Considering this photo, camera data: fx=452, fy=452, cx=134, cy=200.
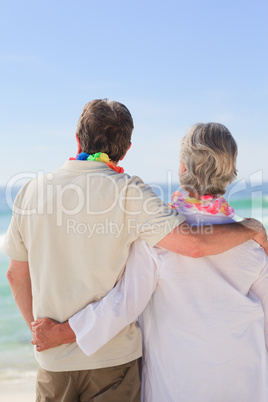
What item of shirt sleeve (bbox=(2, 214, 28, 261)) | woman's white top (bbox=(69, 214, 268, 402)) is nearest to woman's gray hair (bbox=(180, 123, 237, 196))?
woman's white top (bbox=(69, 214, 268, 402))

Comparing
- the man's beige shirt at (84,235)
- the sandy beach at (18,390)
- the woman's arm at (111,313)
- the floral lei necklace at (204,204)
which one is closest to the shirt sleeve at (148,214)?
the man's beige shirt at (84,235)

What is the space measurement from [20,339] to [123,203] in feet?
14.7

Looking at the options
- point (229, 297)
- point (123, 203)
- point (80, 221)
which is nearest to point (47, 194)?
point (80, 221)

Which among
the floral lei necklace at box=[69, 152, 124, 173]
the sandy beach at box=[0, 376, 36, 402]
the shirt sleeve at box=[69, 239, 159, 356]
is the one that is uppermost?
the floral lei necklace at box=[69, 152, 124, 173]

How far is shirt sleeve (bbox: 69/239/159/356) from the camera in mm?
1837

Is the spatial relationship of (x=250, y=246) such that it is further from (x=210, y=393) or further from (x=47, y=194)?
(x=47, y=194)

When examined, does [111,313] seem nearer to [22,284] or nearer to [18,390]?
[22,284]

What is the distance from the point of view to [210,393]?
77.3 inches

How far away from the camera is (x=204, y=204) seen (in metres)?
2.02

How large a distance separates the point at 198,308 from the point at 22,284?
810 mm

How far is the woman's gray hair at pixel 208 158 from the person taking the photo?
6.44 ft

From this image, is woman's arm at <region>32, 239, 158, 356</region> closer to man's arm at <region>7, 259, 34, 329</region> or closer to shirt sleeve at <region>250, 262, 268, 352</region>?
man's arm at <region>7, 259, 34, 329</region>

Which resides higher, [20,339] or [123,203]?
[123,203]

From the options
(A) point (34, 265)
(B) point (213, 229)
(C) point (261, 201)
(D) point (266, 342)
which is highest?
(B) point (213, 229)
